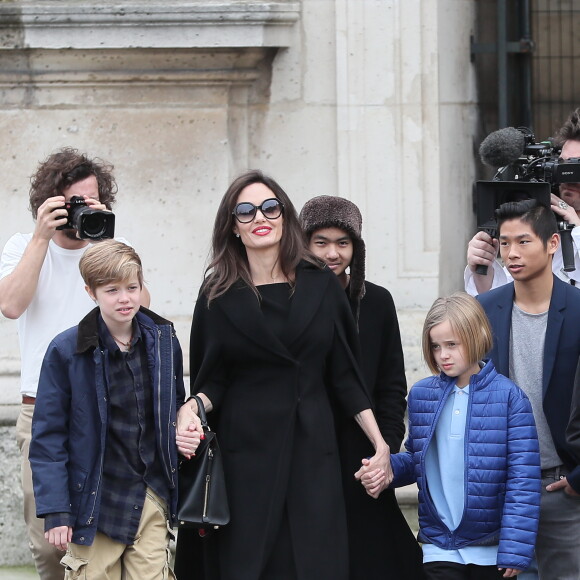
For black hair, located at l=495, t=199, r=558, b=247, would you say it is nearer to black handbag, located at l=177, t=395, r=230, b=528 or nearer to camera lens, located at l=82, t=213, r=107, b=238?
black handbag, located at l=177, t=395, r=230, b=528

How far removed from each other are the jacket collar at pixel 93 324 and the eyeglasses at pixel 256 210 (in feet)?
1.35

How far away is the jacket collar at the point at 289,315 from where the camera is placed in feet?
14.5

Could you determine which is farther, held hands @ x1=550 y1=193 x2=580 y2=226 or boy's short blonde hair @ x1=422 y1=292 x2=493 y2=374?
held hands @ x1=550 y1=193 x2=580 y2=226

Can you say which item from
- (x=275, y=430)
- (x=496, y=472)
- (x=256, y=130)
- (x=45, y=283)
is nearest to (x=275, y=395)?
(x=275, y=430)

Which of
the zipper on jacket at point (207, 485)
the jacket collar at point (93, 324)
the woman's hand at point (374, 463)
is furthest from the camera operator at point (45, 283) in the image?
the woman's hand at point (374, 463)

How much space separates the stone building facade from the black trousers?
192cm

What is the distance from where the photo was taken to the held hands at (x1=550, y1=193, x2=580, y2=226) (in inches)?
184

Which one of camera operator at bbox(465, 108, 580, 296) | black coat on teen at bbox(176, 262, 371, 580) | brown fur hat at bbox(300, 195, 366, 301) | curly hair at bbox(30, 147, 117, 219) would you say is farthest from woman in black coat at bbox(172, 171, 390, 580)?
curly hair at bbox(30, 147, 117, 219)

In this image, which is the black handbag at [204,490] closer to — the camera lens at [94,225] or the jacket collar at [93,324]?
the jacket collar at [93,324]

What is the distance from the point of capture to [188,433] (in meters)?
4.38

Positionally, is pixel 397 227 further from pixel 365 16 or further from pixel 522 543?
pixel 522 543

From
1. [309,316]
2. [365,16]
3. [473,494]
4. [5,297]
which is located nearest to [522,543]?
[473,494]

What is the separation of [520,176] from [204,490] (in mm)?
1474

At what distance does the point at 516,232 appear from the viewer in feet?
14.9
